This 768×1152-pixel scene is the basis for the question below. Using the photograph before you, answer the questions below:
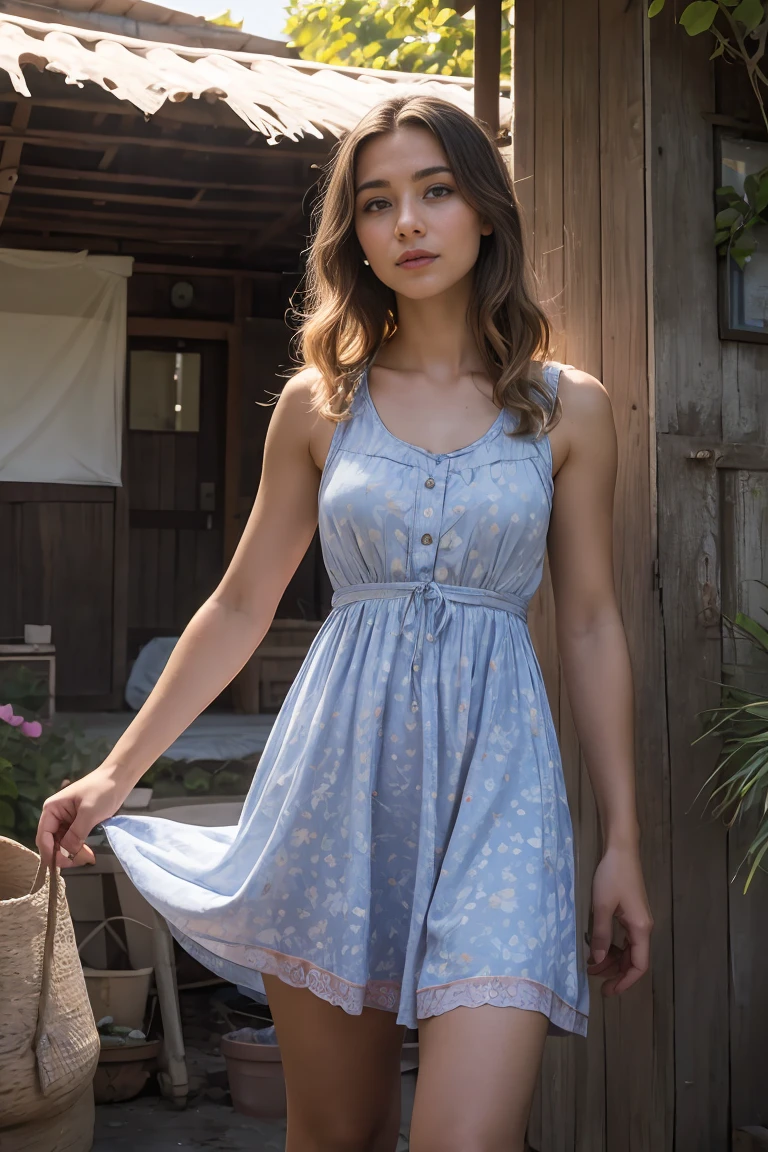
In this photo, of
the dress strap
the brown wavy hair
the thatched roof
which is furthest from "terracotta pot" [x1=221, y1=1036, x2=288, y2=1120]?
the thatched roof

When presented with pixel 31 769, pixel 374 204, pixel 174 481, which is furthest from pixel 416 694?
pixel 174 481

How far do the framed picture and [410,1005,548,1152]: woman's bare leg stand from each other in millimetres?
1650

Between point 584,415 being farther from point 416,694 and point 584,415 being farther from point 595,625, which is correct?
point 416,694

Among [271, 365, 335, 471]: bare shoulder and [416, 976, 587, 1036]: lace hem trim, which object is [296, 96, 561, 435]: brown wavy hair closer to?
[271, 365, 335, 471]: bare shoulder

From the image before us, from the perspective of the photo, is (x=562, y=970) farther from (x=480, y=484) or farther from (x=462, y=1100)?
(x=480, y=484)

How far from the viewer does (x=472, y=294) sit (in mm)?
2316

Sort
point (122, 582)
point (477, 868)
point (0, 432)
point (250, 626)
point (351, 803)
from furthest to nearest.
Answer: point (122, 582)
point (0, 432)
point (250, 626)
point (351, 803)
point (477, 868)

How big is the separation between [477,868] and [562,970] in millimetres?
203

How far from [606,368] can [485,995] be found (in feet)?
5.27

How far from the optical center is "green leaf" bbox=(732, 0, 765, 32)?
8.50 feet

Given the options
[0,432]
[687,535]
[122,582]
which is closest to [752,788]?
[687,535]

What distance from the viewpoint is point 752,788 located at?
2449mm

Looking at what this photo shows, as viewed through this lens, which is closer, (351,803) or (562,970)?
(562,970)

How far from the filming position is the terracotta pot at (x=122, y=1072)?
167 inches
